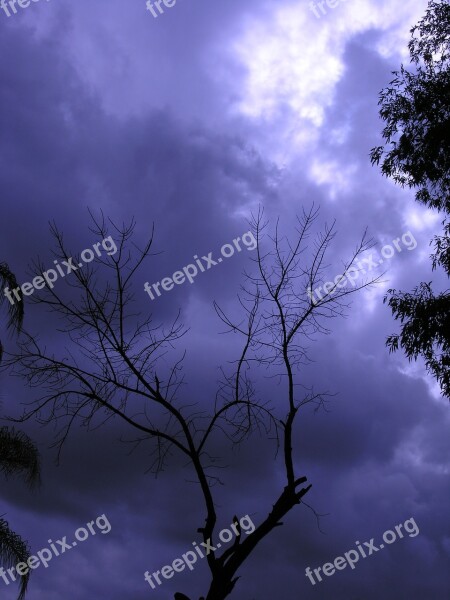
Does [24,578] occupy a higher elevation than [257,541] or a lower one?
higher

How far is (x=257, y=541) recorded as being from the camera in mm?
5602

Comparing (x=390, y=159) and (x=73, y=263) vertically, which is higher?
(x=390, y=159)

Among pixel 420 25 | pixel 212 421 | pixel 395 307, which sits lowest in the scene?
pixel 212 421

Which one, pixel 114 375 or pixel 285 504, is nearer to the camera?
pixel 285 504

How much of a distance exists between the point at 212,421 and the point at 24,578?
8.95 metres

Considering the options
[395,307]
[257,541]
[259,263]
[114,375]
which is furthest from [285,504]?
[395,307]

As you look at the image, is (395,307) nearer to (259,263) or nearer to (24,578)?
(259,263)

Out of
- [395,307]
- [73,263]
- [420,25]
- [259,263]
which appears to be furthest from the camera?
[420,25]

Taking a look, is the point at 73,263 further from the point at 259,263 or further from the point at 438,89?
the point at 438,89

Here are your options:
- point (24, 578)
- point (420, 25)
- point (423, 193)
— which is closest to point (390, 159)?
point (423, 193)

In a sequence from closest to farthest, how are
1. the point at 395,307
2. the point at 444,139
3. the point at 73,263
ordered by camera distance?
the point at 73,263, the point at 395,307, the point at 444,139

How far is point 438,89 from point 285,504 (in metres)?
13.1

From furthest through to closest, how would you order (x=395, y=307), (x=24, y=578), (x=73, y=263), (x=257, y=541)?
(x=395, y=307) < (x=24, y=578) < (x=73, y=263) < (x=257, y=541)

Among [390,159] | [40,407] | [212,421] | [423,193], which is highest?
[390,159]
